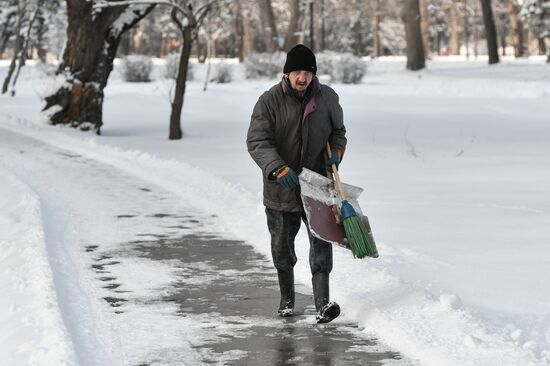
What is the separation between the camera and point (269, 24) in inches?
1981

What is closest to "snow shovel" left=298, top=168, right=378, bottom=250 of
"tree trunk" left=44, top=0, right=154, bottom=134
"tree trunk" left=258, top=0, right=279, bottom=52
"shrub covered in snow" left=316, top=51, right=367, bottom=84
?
"tree trunk" left=44, top=0, right=154, bottom=134

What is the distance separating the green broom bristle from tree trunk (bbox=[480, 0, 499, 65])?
42452 mm

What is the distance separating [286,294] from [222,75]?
39.3 m

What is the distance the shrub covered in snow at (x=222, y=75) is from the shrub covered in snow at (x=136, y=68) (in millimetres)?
2924

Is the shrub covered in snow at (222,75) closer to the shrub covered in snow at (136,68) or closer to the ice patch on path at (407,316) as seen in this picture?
the shrub covered in snow at (136,68)

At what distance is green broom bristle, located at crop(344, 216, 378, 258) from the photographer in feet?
22.4

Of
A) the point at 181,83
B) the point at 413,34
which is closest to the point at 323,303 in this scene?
the point at 181,83

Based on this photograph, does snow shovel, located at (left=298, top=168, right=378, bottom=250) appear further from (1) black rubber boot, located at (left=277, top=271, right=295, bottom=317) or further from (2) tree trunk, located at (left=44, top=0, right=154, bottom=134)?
(2) tree trunk, located at (left=44, top=0, right=154, bottom=134)

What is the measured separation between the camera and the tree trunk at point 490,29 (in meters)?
48.2

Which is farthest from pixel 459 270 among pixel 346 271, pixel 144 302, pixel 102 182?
pixel 102 182

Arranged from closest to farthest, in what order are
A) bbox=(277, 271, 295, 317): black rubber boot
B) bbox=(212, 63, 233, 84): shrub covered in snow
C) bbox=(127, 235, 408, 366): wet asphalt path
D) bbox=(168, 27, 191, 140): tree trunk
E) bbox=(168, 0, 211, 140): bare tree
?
1. bbox=(127, 235, 408, 366): wet asphalt path
2. bbox=(277, 271, 295, 317): black rubber boot
3. bbox=(168, 0, 211, 140): bare tree
4. bbox=(168, 27, 191, 140): tree trunk
5. bbox=(212, 63, 233, 84): shrub covered in snow

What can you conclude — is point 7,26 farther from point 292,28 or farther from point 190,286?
point 190,286

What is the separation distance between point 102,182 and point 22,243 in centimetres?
572

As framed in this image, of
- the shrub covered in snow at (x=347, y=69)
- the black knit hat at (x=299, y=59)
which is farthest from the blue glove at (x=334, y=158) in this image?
the shrub covered in snow at (x=347, y=69)
